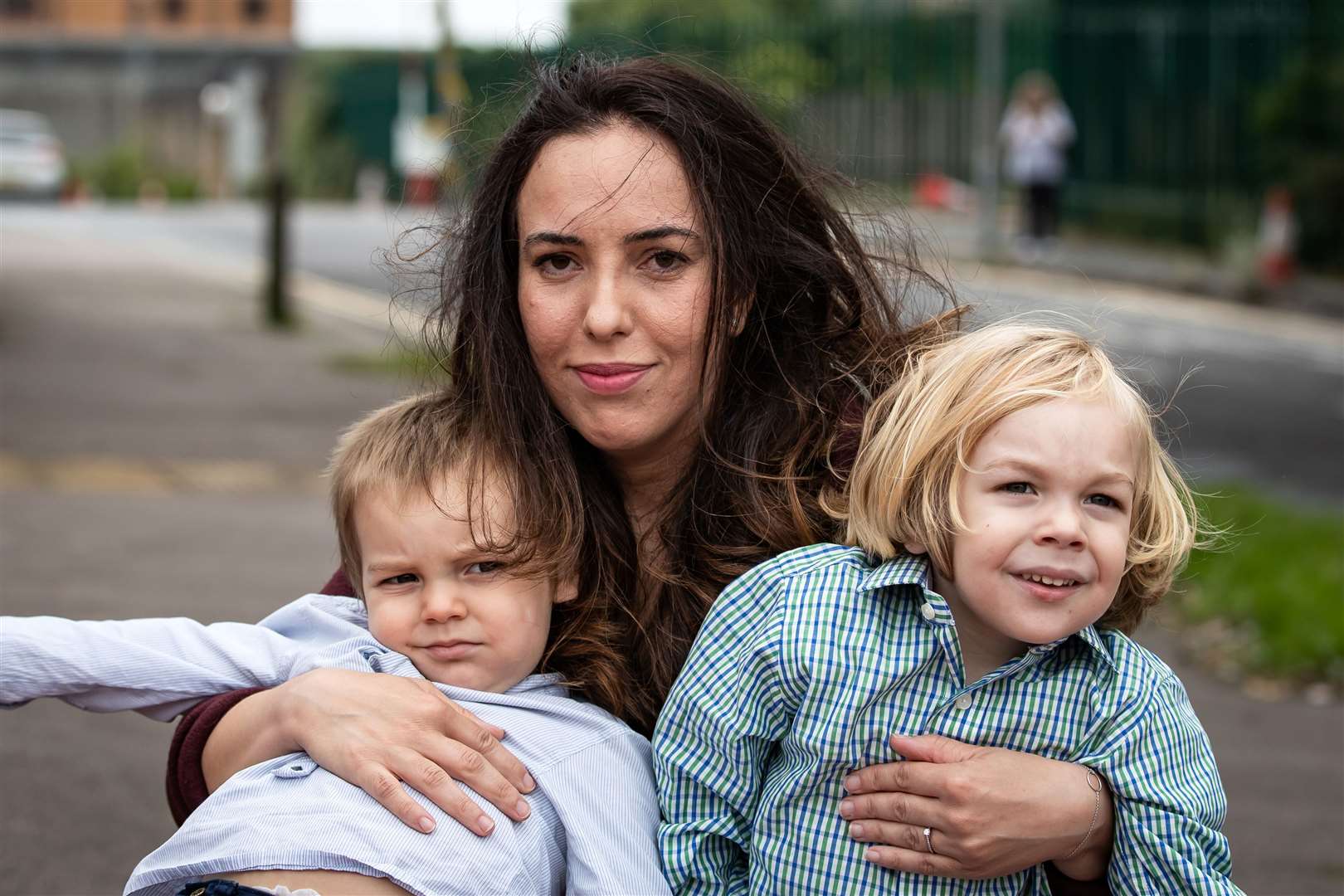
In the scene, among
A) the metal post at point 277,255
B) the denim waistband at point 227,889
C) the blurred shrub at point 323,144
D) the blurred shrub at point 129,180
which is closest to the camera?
the denim waistband at point 227,889

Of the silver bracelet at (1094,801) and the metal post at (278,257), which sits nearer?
the silver bracelet at (1094,801)

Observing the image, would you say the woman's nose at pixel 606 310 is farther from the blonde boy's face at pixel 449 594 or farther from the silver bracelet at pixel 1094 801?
the silver bracelet at pixel 1094 801

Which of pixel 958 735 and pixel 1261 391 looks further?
pixel 1261 391

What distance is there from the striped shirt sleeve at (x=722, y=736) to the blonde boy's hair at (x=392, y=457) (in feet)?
1.55

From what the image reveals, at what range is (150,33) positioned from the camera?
4900 cm

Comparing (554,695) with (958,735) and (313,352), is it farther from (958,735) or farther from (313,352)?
(313,352)

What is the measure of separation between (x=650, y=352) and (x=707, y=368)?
0.12 meters

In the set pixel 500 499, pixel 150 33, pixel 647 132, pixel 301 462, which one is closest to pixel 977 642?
pixel 500 499

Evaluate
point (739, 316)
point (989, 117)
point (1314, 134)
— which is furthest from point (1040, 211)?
point (739, 316)

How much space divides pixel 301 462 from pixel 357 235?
1543 centimetres

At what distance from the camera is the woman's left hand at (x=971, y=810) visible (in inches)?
92.2

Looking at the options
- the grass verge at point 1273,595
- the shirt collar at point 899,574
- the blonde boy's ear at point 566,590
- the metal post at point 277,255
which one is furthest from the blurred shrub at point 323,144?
the shirt collar at point 899,574

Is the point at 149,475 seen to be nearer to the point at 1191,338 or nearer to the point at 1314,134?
the point at 1191,338

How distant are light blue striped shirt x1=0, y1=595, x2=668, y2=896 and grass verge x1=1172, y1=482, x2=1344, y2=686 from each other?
11.5ft
